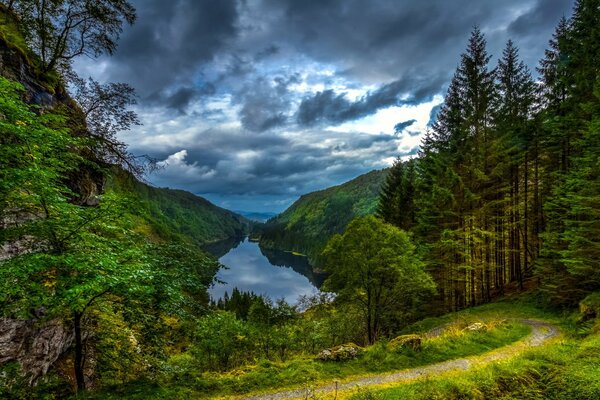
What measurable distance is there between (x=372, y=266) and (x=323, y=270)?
12.3 feet

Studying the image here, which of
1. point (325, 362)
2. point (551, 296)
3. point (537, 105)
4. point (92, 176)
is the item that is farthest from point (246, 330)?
point (537, 105)

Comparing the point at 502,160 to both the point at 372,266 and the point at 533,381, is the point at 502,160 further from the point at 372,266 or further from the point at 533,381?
the point at 533,381

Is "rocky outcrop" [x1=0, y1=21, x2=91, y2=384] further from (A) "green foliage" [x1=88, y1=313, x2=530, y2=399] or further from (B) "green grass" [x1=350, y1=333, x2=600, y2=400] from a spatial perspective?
(B) "green grass" [x1=350, y1=333, x2=600, y2=400]

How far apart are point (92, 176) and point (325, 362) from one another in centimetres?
1480

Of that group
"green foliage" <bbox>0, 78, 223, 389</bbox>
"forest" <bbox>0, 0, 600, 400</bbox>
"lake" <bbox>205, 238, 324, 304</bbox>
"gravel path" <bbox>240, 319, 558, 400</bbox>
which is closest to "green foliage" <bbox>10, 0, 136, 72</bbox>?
"forest" <bbox>0, 0, 600, 400</bbox>

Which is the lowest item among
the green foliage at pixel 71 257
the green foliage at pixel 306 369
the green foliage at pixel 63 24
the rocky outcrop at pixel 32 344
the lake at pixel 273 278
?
the lake at pixel 273 278

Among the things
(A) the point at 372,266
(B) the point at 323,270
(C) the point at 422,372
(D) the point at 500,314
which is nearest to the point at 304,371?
(C) the point at 422,372

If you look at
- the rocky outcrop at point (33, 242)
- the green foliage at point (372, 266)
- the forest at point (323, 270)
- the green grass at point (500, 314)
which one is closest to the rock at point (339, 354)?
the forest at point (323, 270)

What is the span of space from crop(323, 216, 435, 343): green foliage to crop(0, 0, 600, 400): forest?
145 millimetres

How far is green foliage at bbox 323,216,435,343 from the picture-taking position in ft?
68.3

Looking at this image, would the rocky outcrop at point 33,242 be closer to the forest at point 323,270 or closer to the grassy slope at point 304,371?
the forest at point 323,270

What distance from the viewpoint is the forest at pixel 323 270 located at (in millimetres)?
6980

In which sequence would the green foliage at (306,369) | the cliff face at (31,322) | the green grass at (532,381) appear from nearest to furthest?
the green grass at (532,381) → the cliff face at (31,322) → the green foliage at (306,369)

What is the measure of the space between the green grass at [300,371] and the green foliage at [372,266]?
6.14m
